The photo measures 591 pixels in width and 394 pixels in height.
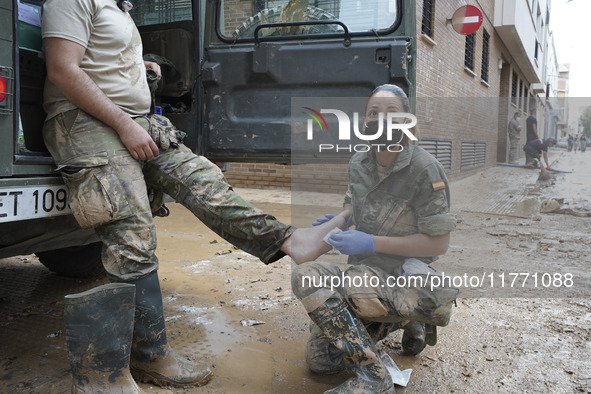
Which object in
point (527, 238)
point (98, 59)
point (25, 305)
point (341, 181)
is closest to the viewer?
point (98, 59)

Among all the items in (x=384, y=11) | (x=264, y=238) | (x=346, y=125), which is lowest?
(x=264, y=238)

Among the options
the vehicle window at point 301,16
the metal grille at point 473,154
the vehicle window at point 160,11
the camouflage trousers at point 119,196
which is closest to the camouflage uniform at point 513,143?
the metal grille at point 473,154

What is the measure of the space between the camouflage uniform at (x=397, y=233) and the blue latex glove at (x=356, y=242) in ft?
0.28

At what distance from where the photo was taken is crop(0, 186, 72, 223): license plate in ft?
6.39

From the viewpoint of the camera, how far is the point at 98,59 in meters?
2.21

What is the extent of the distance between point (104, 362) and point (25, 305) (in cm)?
169

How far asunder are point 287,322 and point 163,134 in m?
1.35

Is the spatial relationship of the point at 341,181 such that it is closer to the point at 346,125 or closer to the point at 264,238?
the point at 346,125

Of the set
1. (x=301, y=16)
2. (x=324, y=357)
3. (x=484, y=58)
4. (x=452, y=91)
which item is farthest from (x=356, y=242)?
(x=484, y=58)

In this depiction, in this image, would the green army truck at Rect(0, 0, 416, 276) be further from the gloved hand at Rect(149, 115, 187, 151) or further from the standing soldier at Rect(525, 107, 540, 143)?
the standing soldier at Rect(525, 107, 540, 143)

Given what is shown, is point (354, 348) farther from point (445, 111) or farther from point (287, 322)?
point (445, 111)

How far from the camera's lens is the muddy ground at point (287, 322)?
7.61 feet

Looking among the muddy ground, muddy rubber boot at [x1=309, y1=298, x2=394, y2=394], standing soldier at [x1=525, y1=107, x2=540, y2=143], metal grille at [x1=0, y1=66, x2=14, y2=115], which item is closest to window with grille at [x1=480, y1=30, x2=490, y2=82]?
standing soldier at [x1=525, y1=107, x2=540, y2=143]

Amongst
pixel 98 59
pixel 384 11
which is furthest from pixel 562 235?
pixel 98 59
